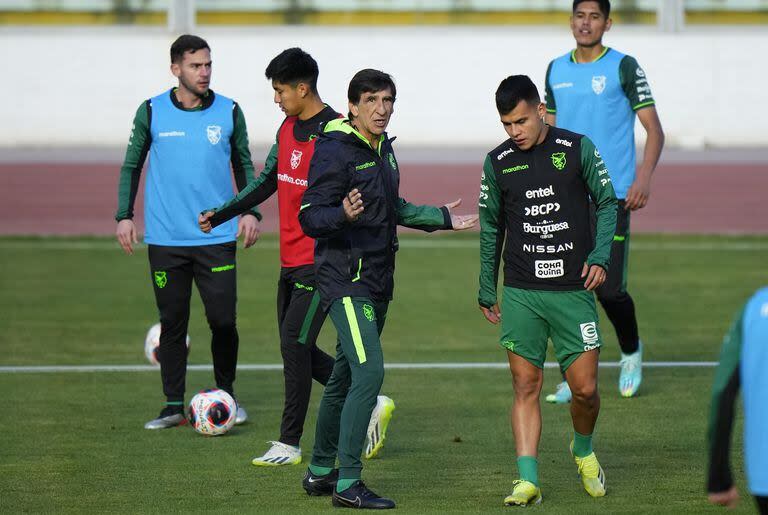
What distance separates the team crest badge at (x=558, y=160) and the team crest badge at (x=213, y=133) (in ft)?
8.65

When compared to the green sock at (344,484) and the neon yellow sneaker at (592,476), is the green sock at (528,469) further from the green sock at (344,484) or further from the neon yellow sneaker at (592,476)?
the green sock at (344,484)

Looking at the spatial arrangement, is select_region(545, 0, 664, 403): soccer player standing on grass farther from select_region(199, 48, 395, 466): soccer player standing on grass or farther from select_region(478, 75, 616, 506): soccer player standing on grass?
select_region(478, 75, 616, 506): soccer player standing on grass

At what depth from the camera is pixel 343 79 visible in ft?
99.4

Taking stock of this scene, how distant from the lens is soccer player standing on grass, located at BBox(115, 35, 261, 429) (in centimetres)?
838

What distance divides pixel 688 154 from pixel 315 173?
22.4 metres

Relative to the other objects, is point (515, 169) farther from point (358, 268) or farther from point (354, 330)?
point (354, 330)

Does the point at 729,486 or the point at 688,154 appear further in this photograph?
the point at 688,154

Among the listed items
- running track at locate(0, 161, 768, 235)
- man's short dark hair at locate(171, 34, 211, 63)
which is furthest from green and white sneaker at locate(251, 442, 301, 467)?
running track at locate(0, 161, 768, 235)

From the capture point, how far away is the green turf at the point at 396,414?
684 cm

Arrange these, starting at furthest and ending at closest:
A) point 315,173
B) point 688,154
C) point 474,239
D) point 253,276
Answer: point 688,154 < point 474,239 < point 253,276 < point 315,173

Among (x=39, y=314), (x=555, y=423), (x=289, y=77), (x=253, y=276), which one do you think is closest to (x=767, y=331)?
(x=289, y=77)

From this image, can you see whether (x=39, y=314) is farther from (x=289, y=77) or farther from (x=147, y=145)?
(x=289, y=77)

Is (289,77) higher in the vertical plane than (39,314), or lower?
higher

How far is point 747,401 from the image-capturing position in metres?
4.05
